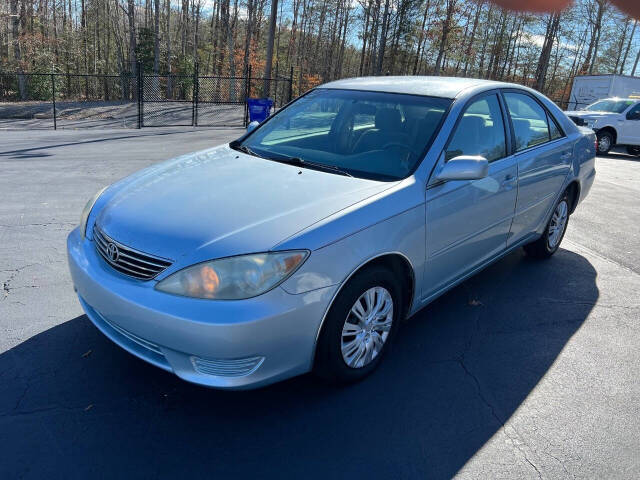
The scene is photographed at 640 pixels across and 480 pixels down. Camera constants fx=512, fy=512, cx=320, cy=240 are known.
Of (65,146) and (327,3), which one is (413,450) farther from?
(327,3)

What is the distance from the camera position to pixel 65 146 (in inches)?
448

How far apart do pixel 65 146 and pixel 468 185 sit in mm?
10504

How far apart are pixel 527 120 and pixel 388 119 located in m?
1.47

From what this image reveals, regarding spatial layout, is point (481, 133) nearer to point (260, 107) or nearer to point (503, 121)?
point (503, 121)

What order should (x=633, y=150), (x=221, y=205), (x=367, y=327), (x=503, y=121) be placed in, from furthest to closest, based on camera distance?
(x=633, y=150), (x=503, y=121), (x=367, y=327), (x=221, y=205)

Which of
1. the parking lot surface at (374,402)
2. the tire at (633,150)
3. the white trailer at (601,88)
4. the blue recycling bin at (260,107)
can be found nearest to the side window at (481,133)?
the parking lot surface at (374,402)

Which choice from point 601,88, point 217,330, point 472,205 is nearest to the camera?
point 217,330

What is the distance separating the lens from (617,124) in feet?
51.8

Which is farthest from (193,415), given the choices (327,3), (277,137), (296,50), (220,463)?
(296,50)

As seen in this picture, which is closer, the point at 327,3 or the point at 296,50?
the point at 327,3

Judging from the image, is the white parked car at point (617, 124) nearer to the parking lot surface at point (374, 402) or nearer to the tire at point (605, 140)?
the tire at point (605, 140)

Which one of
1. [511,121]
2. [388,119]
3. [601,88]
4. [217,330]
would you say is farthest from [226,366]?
[601,88]

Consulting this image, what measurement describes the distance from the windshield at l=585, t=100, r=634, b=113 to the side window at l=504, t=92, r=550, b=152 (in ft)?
45.8

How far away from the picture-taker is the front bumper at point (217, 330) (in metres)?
2.28
